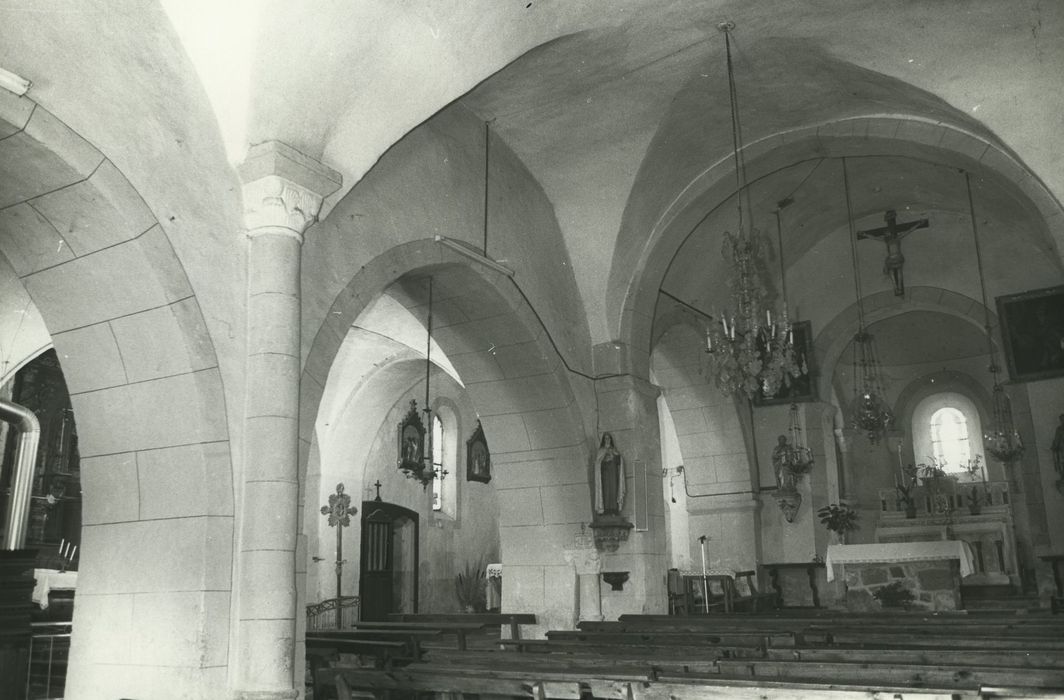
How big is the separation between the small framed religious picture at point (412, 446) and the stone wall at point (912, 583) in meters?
5.40

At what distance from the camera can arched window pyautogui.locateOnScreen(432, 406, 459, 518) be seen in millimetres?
17906

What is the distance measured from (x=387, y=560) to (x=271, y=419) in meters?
11.8

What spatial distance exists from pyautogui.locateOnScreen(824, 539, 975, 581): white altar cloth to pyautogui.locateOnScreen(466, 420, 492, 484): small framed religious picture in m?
8.53

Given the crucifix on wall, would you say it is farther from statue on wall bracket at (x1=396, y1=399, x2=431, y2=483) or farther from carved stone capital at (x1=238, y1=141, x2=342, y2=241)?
carved stone capital at (x1=238, y1=141, x2=342, y2=241)

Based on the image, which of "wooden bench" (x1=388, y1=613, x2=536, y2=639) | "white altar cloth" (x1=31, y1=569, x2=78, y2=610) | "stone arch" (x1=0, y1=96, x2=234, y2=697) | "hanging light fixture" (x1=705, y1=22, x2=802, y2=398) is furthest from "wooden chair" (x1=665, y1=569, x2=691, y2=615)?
"stone arch" (x1=0, y1=96, x2=234, y2=697)

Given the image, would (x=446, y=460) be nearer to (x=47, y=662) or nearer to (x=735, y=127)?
(x=47, y=662)

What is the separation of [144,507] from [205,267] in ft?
4.94

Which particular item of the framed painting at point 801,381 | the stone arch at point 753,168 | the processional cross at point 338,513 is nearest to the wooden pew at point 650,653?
the stone arch at point 753,168

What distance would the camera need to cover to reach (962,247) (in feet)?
45.2

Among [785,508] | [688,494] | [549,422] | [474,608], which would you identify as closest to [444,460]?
[474,608]

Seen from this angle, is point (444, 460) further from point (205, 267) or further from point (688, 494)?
point (205, 267)

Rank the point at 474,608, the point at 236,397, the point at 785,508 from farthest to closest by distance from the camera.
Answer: the point at 474,608, the point at 785,508, the point at 236,397

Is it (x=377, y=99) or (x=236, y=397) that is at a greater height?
(x=377, y=99)

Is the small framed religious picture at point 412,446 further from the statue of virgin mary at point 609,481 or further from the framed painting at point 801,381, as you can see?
the framed painting at point 801,381
